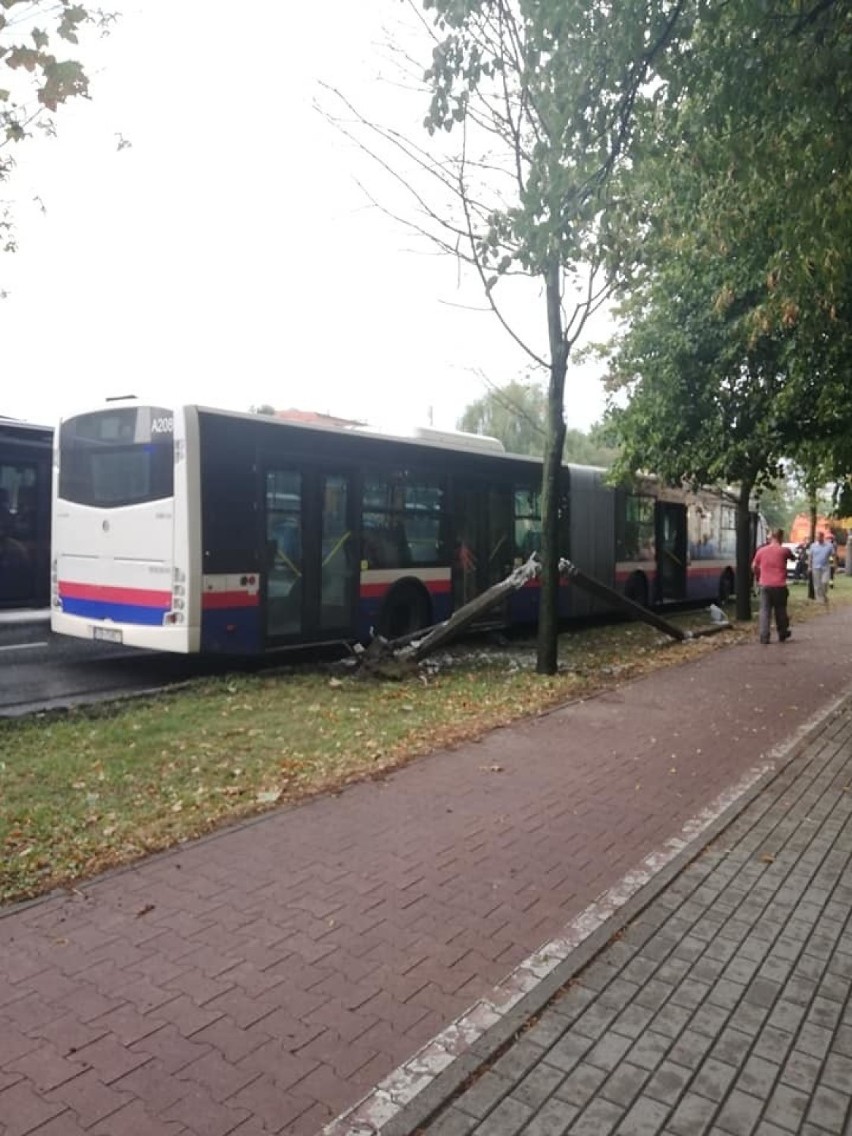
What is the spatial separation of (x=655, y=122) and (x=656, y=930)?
19.4 ft

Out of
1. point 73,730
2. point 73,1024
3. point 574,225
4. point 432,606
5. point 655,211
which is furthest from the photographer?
point 432,606

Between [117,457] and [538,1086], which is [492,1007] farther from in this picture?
[117,457]

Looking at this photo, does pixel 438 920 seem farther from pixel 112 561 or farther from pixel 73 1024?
pixel 112 561

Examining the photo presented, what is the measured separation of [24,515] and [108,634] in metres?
4.91

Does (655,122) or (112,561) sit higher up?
(655,122)

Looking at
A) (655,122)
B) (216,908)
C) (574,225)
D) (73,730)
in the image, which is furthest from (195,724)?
(655,122)

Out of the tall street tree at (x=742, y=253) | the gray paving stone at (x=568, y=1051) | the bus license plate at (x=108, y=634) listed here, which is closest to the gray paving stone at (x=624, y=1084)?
the gray paving stone at (x=568, y=1051)

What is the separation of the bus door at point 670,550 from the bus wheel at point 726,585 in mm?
2776

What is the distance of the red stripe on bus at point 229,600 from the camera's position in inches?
380

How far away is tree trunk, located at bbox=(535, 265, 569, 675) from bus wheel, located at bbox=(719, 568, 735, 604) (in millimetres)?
12833

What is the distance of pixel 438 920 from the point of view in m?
4.23

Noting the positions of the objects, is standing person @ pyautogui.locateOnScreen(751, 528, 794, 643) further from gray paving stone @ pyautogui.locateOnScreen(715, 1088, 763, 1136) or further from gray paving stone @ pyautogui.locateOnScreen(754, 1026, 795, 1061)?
gray paving stone @ pyautogui.locateOnScreen(715, 1088, 763, 1136)

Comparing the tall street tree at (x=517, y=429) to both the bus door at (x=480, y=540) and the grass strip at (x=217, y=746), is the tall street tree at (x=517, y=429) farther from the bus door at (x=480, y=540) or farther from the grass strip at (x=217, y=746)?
the grass strip at (x=217, y=746)

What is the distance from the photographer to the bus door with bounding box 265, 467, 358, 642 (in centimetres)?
1041
